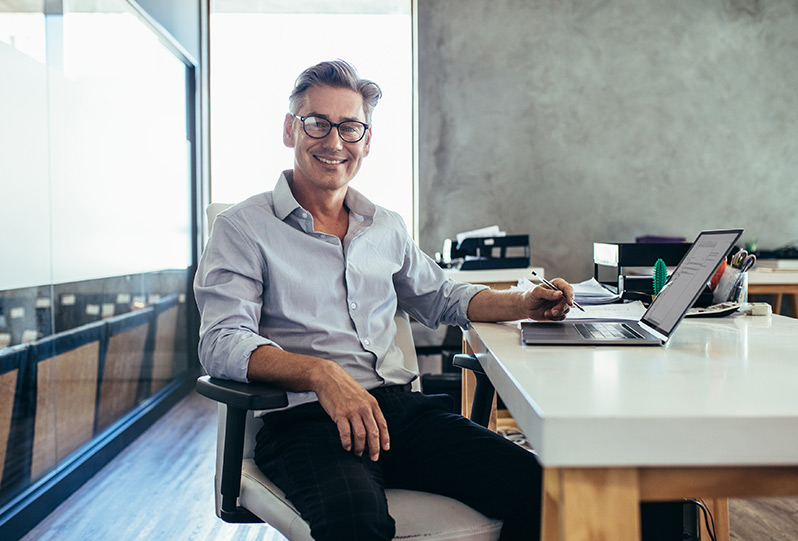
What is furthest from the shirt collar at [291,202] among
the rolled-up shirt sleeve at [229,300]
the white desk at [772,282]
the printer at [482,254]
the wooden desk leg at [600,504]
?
the white desk at [772,282]

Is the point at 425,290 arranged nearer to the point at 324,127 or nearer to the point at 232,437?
the point at 324,127

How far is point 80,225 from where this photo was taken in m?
2.54

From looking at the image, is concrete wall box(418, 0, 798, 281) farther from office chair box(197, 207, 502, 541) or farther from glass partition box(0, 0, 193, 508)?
office chair box(197, 207, 502, 541)

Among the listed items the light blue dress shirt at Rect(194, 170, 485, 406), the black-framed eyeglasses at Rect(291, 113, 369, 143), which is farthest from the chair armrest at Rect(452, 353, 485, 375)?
the black-framed eyeglasses at Rect(291, 113, 369, 143)

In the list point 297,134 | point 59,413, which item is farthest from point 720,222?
point 59,413

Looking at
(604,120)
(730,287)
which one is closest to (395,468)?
(730,287)

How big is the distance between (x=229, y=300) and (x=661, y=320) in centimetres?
80

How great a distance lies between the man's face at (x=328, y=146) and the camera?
4.90 ft

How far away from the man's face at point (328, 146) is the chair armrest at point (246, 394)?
0.56 meters

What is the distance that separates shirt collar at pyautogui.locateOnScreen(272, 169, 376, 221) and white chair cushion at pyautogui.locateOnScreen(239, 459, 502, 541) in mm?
577

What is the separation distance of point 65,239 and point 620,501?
7.61ft

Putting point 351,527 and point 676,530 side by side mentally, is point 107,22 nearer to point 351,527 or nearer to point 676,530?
point 351,527

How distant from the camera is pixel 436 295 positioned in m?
1.62

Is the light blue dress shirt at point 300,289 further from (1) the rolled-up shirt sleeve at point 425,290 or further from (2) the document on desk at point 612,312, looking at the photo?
(2) the document on desk at point 612,312
